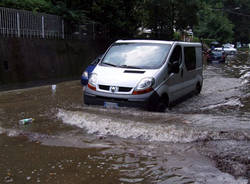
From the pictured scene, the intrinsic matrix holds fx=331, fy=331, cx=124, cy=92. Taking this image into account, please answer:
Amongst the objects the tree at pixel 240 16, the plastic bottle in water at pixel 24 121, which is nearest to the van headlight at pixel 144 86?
the plastic bottle in water at pixel 24 121

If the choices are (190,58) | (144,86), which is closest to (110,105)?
(144,86)

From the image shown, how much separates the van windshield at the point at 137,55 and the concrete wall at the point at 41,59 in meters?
6.82

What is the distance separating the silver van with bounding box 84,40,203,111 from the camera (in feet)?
23.0

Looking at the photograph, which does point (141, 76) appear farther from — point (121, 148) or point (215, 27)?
point (215, 27)

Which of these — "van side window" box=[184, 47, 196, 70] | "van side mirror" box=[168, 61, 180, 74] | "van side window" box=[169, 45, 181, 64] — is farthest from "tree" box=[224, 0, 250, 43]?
"van side mirror" box=[168, 61, 180, 74]

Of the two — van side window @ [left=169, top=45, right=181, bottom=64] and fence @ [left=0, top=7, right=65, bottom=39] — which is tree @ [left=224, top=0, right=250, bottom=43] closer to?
fence @ [left=0, top=7, right=65, bottom=39]

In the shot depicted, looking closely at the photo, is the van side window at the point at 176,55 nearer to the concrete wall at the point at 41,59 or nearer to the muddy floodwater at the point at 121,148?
the muddy floodwater at the point at 121,148

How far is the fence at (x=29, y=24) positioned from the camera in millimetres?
13975

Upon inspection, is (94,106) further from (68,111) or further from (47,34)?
(47,34)

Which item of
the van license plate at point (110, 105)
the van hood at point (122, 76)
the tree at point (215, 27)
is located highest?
the tree at point (215, 27)

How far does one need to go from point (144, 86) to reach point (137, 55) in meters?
1.35

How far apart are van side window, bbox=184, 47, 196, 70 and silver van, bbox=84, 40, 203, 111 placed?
3 centimetres

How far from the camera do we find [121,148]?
16.4ft

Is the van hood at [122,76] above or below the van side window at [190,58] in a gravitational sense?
below
